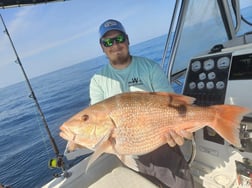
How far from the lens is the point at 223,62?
196 cm

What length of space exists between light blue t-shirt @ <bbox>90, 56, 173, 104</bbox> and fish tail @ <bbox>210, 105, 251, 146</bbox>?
54 centimetres

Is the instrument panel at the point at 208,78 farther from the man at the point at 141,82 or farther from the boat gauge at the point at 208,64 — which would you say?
the man at the point at 141,82

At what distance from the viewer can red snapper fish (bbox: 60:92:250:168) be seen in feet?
4.16

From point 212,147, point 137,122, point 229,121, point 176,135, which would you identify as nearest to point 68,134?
point 137,122

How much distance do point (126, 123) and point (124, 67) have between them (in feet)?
2.26

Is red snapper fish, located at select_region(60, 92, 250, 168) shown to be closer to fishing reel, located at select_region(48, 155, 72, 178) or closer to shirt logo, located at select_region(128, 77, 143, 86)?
shirt logo, located at select_region(128, 77, 143, 86)

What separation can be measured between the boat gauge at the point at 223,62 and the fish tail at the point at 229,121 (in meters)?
0.82

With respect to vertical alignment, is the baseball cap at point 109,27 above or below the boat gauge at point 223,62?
above

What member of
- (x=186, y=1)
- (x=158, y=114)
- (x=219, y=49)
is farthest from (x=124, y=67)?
(x=186, y=1)

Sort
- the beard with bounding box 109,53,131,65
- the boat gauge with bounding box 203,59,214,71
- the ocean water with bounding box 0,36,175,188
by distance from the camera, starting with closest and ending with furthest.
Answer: the beard with bounding box 109,53,131,65 → the boat gauge with bounding box 203,59,214,71 → the ocean water with bounding box 0,36,175,188

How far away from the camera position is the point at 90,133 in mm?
1298

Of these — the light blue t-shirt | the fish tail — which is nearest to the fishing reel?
the light blue t-shirt

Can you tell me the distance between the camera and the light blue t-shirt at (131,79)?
1.78 metres

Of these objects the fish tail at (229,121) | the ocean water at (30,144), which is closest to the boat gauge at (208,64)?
the fish tail at (229,121)
